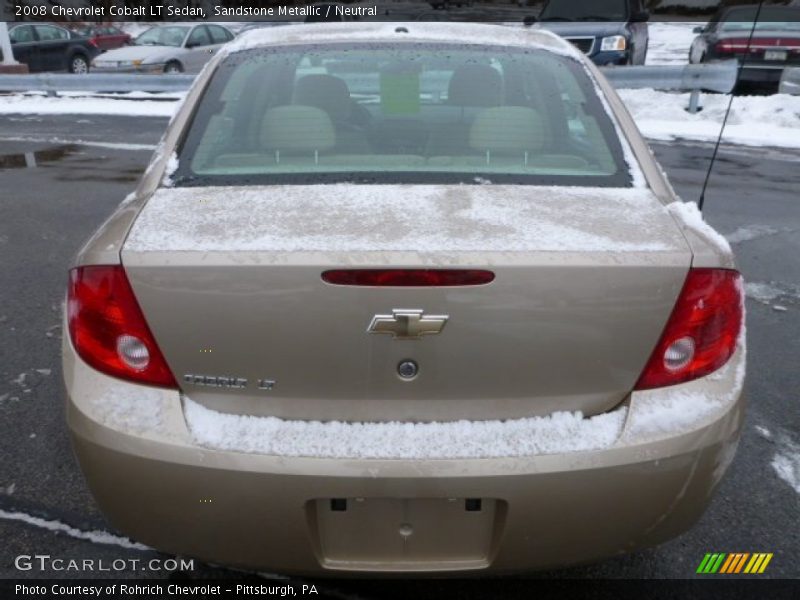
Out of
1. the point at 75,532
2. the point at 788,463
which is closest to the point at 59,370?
the point at 75,532

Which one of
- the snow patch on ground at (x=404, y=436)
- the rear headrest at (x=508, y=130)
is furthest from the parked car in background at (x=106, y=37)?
the snow patch on ground at (x=404, y=436)

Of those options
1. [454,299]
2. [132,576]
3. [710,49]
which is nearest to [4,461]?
[132,576]

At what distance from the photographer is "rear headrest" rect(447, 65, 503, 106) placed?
2805 mm

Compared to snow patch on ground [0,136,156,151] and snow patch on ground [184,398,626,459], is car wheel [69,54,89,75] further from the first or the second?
snow patch on ground [184,398,626,459]

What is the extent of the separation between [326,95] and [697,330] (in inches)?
63.9

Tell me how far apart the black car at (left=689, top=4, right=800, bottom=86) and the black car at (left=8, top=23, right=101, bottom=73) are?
15.0 metres

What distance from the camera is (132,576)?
2.40m

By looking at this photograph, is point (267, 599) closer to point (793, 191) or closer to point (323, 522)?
point (323, 522)

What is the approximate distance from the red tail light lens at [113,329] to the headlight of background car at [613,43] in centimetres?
1198

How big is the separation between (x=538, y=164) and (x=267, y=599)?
1603mm

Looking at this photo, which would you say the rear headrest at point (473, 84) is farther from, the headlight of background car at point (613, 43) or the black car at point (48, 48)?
the black car at point (48, 48)

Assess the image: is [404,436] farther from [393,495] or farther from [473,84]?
[473,84]

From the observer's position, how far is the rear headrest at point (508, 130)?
254 cm

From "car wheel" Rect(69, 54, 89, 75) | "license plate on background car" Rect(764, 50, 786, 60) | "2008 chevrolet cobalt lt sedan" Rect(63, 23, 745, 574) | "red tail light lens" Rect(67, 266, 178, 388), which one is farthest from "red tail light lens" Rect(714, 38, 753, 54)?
"car wheel" Rect(69, 54, 89, 75)
